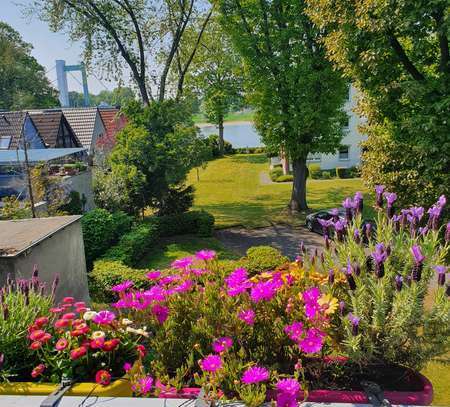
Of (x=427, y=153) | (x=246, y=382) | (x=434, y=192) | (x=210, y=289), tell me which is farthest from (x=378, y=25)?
(x=246, y=382)

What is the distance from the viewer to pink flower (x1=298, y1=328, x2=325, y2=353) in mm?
3041

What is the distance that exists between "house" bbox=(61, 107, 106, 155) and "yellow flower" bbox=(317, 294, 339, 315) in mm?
37467

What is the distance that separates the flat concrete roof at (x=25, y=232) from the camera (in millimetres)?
6273

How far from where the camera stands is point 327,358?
352cm

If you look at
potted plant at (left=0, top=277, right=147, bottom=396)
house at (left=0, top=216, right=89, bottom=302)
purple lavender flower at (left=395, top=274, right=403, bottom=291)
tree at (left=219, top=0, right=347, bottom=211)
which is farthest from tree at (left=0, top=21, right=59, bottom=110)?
purple lavender flower at (left=395, top=274, right=403, bottom=291)

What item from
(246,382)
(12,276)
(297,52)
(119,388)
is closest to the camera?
(246,382)

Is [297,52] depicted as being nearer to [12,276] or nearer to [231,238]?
[231,238]

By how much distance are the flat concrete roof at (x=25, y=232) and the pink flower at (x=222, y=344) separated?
13.1 feet

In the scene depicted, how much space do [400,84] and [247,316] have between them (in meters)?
10.0

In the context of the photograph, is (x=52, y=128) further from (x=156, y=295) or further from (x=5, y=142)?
(x=156, y=295)

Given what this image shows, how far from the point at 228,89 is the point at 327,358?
37493 millimetres

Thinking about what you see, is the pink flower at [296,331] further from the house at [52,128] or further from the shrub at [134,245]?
the house at [52,128]

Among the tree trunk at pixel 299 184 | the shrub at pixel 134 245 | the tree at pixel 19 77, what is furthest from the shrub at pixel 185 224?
the tree at pixel 19 77

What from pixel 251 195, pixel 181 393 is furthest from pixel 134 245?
pixel 251 195
